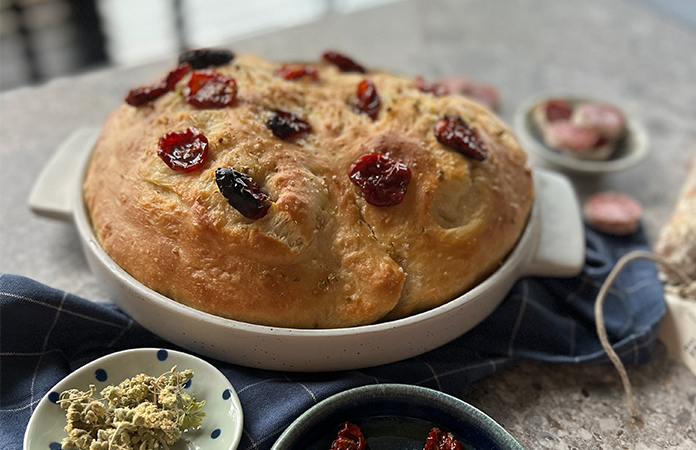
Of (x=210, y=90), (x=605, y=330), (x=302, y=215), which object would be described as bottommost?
(x=605, y=330)

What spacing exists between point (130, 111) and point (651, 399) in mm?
2333

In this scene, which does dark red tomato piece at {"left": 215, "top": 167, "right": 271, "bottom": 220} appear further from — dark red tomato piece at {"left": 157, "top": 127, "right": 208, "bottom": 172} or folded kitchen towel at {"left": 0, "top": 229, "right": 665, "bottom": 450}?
folded kitchen towel at {"left": 0, "top": 229, "right": 665, "bottom": 450}

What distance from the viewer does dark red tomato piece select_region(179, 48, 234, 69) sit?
8.47ft

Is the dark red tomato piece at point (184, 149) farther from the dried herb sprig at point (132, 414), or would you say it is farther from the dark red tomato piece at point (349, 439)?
the dark red tomato piece at point (349, 439)

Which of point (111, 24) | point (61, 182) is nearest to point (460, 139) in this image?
point (61, 182)

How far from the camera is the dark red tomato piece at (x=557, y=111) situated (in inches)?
146

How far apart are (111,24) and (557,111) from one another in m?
4.27

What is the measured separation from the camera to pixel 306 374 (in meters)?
2.12

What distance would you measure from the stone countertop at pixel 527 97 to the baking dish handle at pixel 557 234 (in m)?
0.39

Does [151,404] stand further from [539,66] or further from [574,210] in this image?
[539,66]

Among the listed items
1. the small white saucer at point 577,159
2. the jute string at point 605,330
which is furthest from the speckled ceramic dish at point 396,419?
the small white saucer at point 577,159

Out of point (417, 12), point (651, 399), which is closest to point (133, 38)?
point (417, 12)

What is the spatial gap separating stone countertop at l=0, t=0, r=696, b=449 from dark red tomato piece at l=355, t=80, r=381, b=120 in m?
0.78

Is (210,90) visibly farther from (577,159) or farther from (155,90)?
(577,159)
